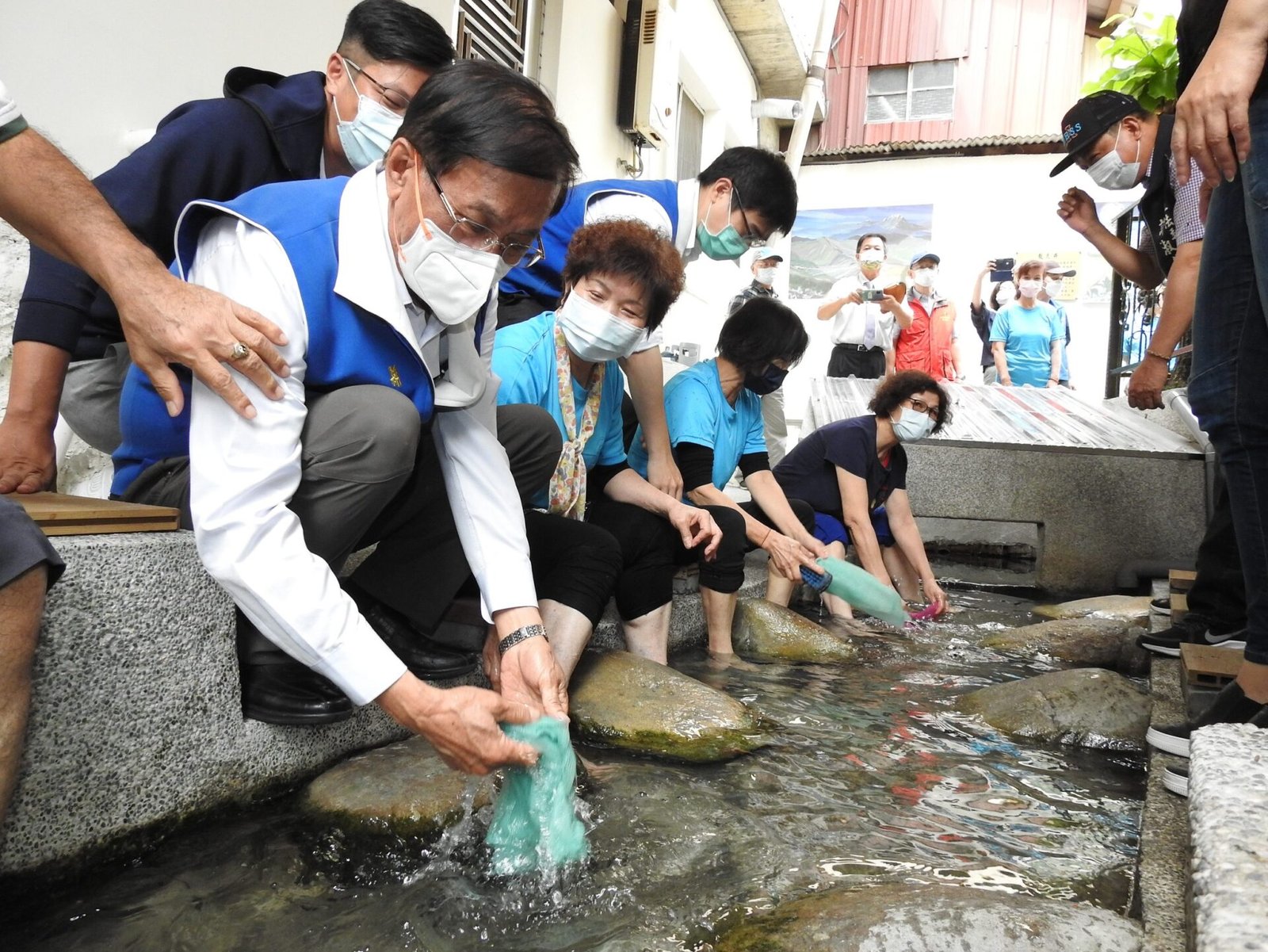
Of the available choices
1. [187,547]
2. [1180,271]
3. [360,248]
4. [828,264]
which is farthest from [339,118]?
[828,264]

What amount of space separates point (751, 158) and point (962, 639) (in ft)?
8.19

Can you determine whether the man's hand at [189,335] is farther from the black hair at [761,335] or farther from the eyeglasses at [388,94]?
the black hair at [761,335]

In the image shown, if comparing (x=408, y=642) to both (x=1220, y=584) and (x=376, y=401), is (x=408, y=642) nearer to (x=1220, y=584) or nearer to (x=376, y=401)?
(x=376, y=401)

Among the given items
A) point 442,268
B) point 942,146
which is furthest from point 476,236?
point 942,146

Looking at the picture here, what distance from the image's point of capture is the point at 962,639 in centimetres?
469

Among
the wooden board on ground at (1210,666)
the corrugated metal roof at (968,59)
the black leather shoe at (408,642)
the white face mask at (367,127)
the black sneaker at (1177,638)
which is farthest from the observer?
the corrugated metal roof at (968,59)

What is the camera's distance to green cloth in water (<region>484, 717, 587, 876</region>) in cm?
182

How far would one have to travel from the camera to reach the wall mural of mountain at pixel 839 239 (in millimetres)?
16016

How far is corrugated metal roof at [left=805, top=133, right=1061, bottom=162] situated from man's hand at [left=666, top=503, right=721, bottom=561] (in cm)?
1417

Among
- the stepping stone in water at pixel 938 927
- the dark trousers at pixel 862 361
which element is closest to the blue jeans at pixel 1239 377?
the stepping stone in water at pixel 938 927

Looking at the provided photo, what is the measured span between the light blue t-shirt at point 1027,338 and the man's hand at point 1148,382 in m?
7.48

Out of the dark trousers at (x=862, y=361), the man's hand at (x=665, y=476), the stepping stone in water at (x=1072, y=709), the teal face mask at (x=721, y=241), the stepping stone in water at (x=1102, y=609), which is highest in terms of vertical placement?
the teal face mask at (x=721, y=241)

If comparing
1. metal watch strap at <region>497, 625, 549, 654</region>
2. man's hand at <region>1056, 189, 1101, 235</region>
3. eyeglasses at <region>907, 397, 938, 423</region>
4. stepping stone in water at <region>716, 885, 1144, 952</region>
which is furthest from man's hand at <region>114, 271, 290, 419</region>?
eyeglasses at <region>907, 397, 938, 423</region>

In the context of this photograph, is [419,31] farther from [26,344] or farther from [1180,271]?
[1180,271]
